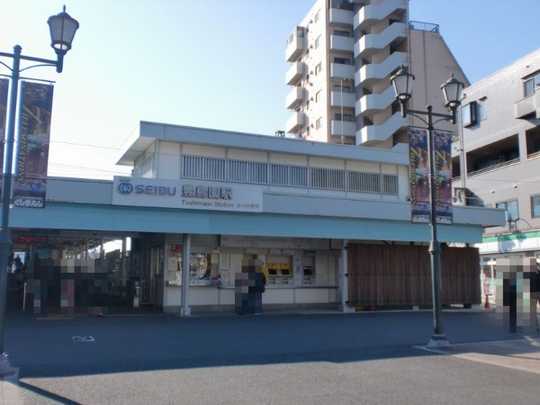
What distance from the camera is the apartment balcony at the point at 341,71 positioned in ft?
173

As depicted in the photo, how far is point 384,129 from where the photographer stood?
4838cm

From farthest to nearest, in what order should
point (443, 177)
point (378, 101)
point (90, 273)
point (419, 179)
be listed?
1. point (378, 101)
2. point (90, 273)
3. point (443, 177)
4. point (419, 179)

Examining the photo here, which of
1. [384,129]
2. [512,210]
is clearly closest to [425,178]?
[512,210]

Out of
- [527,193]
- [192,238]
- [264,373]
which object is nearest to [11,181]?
[264,373]

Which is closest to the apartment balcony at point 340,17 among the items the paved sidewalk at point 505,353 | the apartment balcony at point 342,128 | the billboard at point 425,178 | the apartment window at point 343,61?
the apartment window at point 343,61

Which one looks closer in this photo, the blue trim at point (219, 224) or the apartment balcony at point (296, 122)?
the blue trim at point (219, 224)

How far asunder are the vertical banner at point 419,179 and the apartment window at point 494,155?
24494mm

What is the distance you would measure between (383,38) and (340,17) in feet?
19.1

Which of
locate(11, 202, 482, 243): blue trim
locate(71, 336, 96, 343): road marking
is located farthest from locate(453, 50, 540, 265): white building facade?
locate(71, 336, 96, 343): road marking

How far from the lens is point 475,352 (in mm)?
12031

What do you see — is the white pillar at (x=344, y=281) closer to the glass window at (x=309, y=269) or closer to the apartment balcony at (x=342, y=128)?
the glass window at (x=309, y=269)

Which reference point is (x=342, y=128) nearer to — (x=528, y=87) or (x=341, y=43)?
(x=341, y=43)

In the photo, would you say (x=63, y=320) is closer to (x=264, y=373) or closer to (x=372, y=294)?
(x=264, y=373)

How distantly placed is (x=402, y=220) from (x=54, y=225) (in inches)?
491
